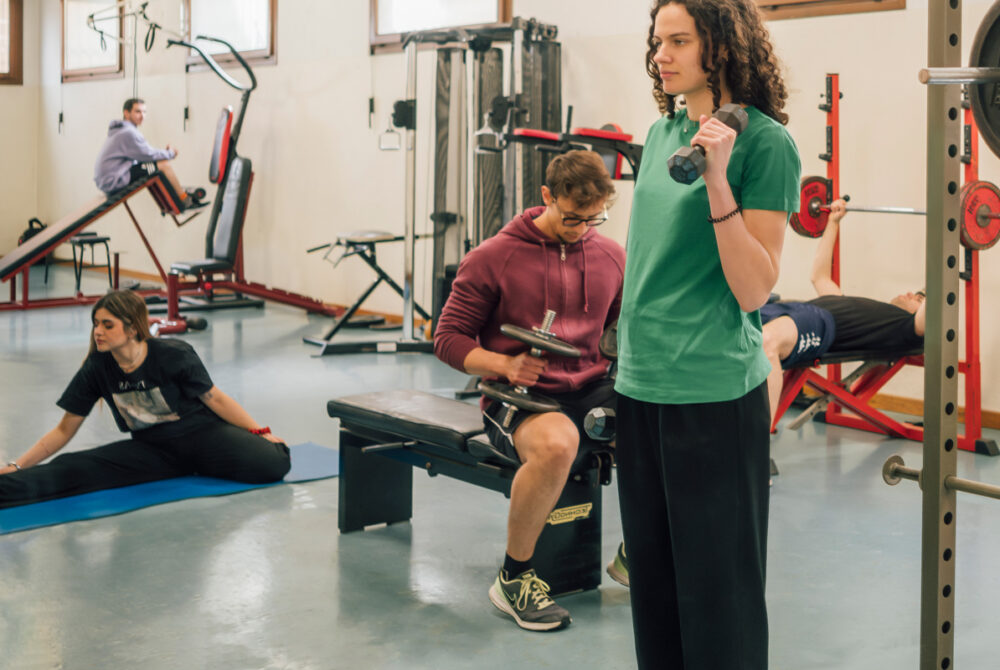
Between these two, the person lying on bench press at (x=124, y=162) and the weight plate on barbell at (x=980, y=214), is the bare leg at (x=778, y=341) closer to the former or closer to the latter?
the weight plate on barbell at (x=980, y=214)

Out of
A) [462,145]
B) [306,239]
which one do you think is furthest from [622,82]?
[306,239]

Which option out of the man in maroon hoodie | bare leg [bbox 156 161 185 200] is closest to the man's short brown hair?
the man in maroon hoodie

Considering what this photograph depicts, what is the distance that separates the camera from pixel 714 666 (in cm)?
155

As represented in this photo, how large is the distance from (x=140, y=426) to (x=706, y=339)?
2658mm

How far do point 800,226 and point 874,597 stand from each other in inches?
89.1

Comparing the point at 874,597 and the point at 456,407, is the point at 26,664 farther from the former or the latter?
the point at 874,597

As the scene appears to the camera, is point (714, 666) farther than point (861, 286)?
No

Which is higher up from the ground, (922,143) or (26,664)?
(922,143)

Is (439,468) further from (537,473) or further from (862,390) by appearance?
(862,390)

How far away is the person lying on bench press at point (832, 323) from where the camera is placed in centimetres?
397

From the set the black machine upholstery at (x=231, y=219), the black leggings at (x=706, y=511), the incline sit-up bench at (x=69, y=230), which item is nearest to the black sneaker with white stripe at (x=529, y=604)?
the black leggings at (x=706, y=511)

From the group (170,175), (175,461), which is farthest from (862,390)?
(170,175)

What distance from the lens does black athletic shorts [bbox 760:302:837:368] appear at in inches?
158

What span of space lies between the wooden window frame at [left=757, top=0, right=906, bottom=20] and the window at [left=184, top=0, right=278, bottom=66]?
4393mm
